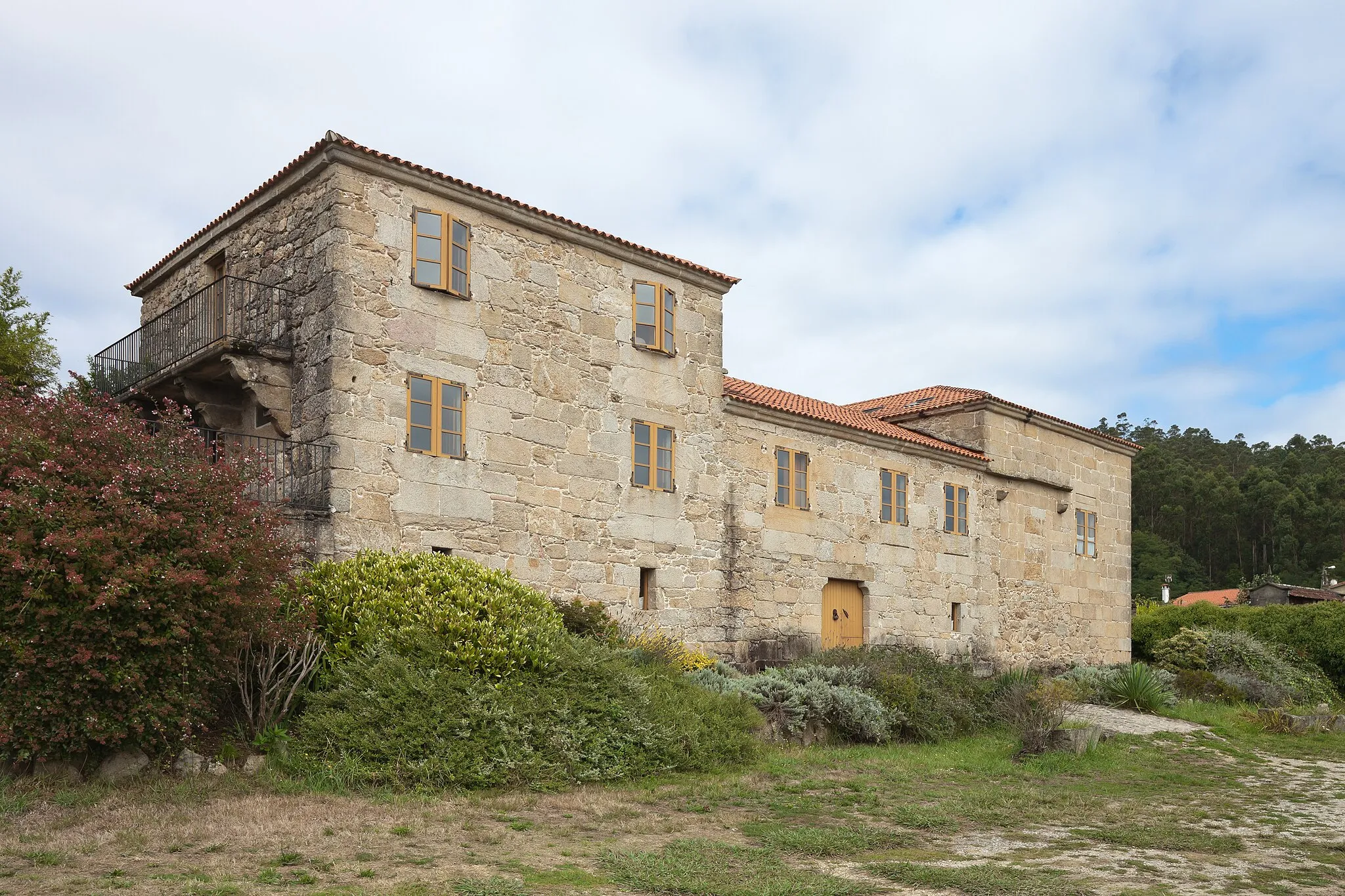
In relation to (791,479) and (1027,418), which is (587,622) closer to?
(791,479)

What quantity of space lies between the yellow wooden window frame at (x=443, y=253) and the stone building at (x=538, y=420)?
0.04m

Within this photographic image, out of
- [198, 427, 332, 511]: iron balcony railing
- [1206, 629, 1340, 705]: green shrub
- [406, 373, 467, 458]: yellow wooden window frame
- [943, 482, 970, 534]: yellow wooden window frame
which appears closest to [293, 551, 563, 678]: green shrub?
[198, 427, 332, 511]: iron balcony railing

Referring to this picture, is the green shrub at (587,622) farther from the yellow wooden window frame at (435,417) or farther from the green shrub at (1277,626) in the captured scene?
the green shrub at (1277,626)

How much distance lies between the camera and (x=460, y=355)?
14992 millimetres

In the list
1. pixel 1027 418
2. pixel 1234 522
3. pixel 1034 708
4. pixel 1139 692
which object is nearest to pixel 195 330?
pixel 1034 708

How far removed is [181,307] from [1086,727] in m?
14.5

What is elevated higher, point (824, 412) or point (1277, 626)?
point (824, 412)

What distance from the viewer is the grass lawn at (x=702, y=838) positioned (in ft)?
22.8

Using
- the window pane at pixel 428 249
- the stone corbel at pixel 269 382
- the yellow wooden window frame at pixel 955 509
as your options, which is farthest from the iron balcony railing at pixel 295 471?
the yellow wooden window frame at pixel 955 509

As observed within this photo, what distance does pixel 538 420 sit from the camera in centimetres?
1580

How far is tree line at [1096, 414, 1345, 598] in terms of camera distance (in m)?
57.0

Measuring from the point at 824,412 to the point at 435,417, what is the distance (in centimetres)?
885

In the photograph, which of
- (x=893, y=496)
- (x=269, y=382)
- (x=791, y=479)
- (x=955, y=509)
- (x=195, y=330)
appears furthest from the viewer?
(x=955, y=509)

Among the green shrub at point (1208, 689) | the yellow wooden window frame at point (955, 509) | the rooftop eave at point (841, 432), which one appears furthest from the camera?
the yellow wooden window frame at point (955, 509)
